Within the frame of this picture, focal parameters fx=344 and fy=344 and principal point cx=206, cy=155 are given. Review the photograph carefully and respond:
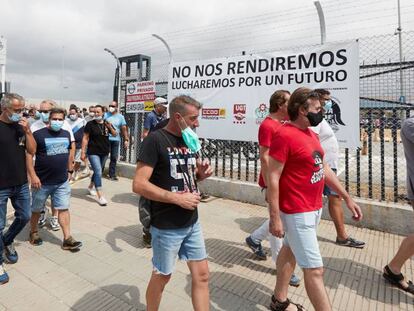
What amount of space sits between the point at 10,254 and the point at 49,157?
1.13m

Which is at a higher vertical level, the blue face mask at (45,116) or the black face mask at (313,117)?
the blue face mask at (45,116)

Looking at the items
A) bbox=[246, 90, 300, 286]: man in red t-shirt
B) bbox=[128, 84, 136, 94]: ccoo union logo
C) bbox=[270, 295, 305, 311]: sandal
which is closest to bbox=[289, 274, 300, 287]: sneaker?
bbox=[246, 90, 300, 286]: man in red t-shirt

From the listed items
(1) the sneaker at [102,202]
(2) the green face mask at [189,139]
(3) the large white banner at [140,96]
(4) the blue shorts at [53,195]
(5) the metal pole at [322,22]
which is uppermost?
(5) the metal pole at [322,22]

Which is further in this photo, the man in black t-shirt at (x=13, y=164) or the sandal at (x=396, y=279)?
the man in black t-shirt at (x=13, y=164)

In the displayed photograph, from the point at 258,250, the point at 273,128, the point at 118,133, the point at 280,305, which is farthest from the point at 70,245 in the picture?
the point at 118,133

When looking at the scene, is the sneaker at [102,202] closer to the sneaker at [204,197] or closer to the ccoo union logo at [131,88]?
the sneaker at [204,197]

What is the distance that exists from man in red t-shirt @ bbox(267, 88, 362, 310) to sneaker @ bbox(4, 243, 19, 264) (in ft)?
9.54

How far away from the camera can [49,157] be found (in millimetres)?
4043

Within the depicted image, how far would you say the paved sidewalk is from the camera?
2.97 metres

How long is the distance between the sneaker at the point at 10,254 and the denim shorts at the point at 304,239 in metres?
3.02

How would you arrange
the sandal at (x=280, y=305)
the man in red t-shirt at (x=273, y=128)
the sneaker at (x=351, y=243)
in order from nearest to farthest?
the sandal at (x=280, y=305) → the man in red t-shirt at (x=273, y=128) → the sneaker at (x=351, y=243)

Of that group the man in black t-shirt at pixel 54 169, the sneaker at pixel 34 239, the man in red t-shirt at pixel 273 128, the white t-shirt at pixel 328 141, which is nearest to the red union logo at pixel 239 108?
the white t-shirt at pixel 328 141

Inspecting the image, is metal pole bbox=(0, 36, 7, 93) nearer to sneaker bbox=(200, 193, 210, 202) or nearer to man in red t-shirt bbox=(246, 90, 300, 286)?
sneaker bbox=(200, 193, 210, 202)

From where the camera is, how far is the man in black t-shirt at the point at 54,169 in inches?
159
